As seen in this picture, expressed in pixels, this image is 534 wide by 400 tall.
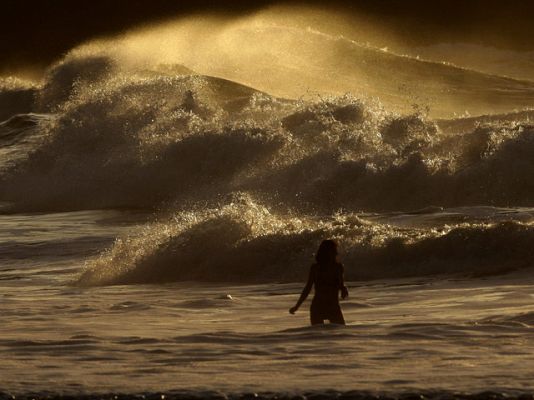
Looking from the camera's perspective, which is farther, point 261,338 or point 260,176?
point 260,176

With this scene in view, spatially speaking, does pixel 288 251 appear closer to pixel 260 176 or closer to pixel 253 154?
pixel 260 176

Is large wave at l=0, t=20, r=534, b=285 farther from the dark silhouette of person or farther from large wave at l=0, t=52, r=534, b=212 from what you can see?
the dark silhouette of person

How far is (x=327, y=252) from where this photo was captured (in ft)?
38.2

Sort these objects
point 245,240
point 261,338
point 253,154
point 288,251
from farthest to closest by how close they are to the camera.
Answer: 1. point 253,154
2. point 245,240
3. point 288,251
4. point 261,338

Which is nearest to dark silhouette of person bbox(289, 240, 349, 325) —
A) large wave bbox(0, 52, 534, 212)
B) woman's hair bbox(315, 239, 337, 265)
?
woman's hair bbox(315, 239, 337, 265)

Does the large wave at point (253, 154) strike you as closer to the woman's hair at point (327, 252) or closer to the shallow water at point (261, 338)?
the shallow water at point (261, 338)

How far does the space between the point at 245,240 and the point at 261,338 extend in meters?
6.17

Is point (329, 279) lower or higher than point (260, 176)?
lower

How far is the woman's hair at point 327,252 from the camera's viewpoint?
1163cm

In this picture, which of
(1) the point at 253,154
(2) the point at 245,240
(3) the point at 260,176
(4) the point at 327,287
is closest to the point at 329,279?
(4) the point at 327,287

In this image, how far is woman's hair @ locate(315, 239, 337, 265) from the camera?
11.6m

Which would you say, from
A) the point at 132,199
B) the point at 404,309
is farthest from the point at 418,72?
the point at 404,309

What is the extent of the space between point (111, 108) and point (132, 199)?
4456 millimetres

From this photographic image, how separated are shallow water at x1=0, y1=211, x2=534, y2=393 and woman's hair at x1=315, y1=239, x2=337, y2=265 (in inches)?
22.4
